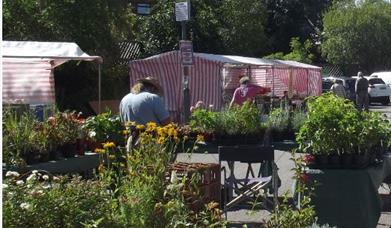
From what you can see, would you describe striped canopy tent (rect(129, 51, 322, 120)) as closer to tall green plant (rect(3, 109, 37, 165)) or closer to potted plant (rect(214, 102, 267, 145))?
potted plant (rect(214, 102, 267, 145))

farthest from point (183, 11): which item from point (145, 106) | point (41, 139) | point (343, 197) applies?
point (343, 197)

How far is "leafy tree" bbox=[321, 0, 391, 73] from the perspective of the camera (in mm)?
45938

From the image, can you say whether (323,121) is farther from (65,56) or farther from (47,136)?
(65,56)

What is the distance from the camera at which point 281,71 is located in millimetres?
25062

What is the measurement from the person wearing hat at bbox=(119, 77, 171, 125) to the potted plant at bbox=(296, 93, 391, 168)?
5.25 feet

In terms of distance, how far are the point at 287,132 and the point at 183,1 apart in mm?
4434

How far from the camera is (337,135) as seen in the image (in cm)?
588

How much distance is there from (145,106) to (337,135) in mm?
2087

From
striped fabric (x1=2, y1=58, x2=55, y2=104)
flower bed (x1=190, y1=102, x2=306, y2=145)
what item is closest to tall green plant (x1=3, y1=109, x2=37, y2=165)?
flower bed (x1=190, y1=102, x2=306, y2=145)

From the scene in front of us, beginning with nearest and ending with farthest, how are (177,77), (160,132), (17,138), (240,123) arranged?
(160,132), (17,138), (240,123), (177,77)

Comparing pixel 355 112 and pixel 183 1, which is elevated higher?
pixel 183 1

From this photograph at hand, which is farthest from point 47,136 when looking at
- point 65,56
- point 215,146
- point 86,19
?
point 86,19

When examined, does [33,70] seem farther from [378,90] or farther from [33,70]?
[378,90]

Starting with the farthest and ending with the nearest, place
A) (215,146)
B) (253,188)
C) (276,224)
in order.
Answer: (215,146) → (253,188) → (276,224)
